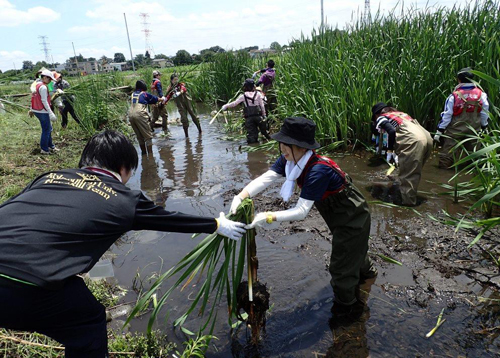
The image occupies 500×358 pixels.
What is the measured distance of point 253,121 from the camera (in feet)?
27.3

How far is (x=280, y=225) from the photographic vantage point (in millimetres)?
4305

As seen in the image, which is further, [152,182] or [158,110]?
[158,110]

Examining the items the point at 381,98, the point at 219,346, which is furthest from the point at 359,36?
the point at 219,346

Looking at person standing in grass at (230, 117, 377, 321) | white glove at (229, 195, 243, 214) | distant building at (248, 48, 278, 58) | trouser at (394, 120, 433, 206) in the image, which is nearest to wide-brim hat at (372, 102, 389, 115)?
trouser at (394, 120, 433, 206)

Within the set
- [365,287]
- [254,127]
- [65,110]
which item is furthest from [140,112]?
[365,287]

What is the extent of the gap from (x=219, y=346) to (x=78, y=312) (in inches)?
49.6

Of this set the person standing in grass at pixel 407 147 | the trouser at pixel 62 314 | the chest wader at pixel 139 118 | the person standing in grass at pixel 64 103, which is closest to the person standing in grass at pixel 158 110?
the chest wader at pixel 139 118

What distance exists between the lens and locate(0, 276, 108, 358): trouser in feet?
4.99

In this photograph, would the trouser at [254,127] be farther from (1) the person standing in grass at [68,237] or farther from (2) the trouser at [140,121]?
(1) the person standing in grass at [68,237]

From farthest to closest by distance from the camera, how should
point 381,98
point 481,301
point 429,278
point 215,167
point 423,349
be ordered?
point 215,167 < point 381,98 < point 429,278 < point 481,301 < point 423,349

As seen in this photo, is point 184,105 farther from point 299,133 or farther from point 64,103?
point 299,133

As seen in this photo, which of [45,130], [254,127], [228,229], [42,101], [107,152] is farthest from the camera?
[254,127]

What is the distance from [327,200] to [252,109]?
587 cm

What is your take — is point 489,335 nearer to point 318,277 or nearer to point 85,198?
point 318,277
